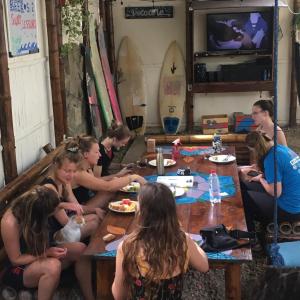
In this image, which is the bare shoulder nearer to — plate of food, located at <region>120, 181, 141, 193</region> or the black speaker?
plate of food, located at <region>120, 181, 141, 193</region>

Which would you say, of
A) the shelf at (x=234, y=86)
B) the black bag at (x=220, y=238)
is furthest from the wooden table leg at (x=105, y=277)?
the shelf at (x=234, y=86)

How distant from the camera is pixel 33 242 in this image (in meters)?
2.94

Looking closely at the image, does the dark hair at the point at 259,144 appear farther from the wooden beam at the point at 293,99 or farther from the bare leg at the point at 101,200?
the wooden beam at the point at 293,99

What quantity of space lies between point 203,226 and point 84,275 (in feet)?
2.67

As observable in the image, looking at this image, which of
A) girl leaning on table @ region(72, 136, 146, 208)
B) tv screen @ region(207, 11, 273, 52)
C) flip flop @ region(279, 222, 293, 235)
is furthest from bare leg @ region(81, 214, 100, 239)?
tv screen @ region(207, 11, 273, 52)

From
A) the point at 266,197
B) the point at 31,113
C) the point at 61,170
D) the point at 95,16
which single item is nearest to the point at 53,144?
the point at 31,113

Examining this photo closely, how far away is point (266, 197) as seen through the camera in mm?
4039

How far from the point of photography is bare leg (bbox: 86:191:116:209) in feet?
13.2

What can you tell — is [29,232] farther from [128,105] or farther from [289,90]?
[289,90]

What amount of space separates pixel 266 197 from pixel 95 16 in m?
4.75

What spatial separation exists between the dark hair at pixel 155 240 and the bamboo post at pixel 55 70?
10.8 feet

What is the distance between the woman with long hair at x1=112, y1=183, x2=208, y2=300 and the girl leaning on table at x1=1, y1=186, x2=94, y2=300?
2.54 ft

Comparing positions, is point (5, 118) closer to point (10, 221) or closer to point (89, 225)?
point (89, 225)

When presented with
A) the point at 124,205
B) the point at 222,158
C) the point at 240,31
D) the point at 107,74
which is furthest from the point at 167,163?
the point at 240,31
